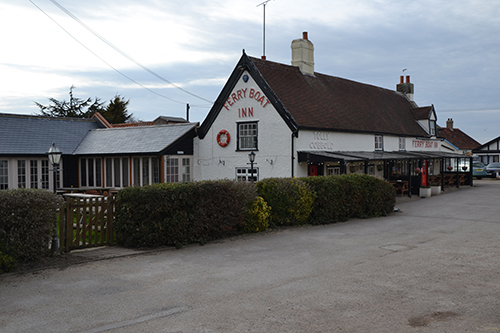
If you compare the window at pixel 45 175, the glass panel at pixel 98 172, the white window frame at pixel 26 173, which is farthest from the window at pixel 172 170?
the window at pixel 45 175

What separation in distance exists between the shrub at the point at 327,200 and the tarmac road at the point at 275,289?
3.12m

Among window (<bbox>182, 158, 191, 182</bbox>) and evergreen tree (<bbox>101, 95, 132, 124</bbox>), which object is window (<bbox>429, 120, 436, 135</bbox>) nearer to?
window (<bbox>182, 158, 191, 182</bbox>)

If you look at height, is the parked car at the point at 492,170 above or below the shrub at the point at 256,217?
above

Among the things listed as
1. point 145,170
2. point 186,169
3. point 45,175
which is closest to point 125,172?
point 145,170

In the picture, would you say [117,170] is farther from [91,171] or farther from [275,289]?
[275,289]

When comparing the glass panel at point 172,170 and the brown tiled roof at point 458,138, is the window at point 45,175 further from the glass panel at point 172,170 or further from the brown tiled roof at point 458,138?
the brown tiled roof at point 458,138

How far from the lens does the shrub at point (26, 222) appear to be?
8758 mm

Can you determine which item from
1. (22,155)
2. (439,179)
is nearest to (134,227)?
(22,155)

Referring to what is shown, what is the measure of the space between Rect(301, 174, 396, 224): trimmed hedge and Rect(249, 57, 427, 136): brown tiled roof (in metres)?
5.50

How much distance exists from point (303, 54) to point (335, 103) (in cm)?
346

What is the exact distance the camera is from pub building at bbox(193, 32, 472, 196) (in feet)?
71.7

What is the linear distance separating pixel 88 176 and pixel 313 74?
14395 millimetres

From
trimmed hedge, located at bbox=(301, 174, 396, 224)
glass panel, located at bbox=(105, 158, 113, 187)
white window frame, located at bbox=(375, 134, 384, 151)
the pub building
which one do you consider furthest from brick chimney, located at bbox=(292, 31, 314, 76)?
glass panel, located at bbox=(105, 158, 113, 187)

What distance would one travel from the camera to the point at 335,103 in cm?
2633
